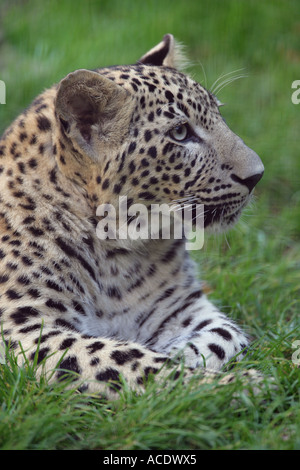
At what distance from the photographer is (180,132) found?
5234 millimetres

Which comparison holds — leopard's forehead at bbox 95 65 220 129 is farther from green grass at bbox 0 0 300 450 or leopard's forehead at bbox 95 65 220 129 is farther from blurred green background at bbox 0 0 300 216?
blurred green background at bbox 0 0 300 216

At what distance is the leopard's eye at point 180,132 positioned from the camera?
5188mm

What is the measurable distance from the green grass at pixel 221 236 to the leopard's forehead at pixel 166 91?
1148 mm

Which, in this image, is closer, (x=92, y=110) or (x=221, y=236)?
(x=92, y=110)

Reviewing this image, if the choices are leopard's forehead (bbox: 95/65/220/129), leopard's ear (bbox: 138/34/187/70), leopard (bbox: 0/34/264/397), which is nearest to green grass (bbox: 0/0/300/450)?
leopard (bbox: 0/34/264/397)

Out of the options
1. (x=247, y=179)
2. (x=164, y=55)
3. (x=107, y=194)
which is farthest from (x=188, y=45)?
(x=107, y=194)

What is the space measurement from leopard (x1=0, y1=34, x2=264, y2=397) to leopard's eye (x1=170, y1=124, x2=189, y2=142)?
0.6 inches

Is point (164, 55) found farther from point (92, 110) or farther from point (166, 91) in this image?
point (92, 110)

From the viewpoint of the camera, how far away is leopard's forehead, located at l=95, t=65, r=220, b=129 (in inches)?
203

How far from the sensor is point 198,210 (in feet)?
17.2

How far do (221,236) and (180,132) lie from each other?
7.85 ft

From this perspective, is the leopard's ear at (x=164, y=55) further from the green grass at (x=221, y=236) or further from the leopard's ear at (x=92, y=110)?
the green grass at (x=221, y=236)

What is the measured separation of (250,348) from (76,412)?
5.19 feet

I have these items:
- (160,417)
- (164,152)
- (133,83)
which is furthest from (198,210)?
(160,417)
